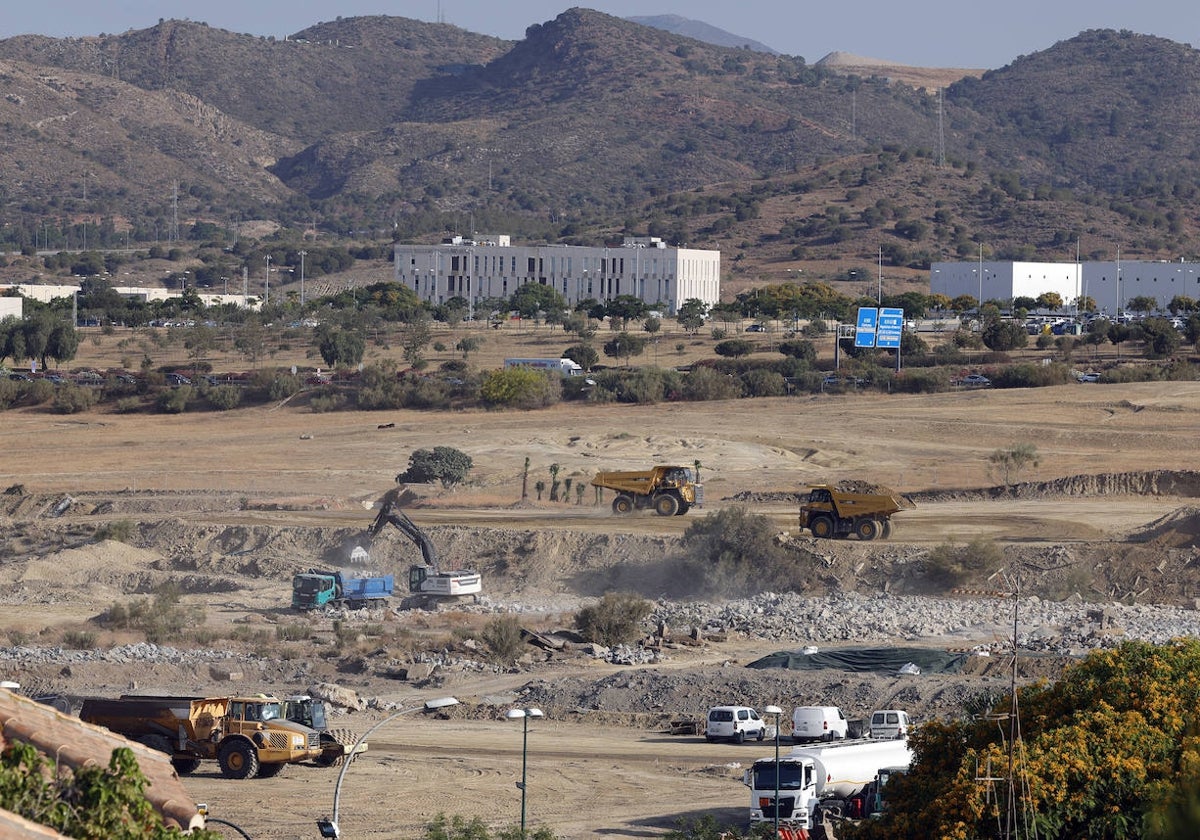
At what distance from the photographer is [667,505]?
5662 centimetres

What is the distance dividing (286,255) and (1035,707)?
174042 mm

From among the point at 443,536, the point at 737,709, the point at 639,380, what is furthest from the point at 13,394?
the point at 737,709

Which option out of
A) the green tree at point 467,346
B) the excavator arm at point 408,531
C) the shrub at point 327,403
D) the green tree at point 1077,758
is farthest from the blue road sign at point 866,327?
the green tree at point 1077,758

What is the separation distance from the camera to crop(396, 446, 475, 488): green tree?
6384 centimetres

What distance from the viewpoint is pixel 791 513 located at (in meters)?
57.8

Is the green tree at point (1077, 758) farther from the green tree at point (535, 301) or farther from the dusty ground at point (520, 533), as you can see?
the green tree at point (535, 301)

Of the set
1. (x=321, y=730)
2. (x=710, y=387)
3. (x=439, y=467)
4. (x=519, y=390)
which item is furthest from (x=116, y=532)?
(x=710, y=387)

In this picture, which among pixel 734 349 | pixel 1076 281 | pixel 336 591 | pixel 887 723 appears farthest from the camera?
pixel 1076 281

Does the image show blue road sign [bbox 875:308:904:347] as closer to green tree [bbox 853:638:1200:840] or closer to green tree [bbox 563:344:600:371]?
green tree [bbox 563:344:600:371]

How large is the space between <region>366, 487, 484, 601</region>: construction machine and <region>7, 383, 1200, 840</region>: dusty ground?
1262 millimetres

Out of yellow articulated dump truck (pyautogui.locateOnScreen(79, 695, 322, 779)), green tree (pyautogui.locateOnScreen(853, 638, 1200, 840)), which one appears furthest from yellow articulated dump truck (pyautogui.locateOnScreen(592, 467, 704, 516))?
green tree (pyautogui.locateOnScreen(853, 638, 1200, 840))

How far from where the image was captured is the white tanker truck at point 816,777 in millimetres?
24766

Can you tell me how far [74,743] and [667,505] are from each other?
44313 mm

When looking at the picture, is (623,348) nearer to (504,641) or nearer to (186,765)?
(504,641)
